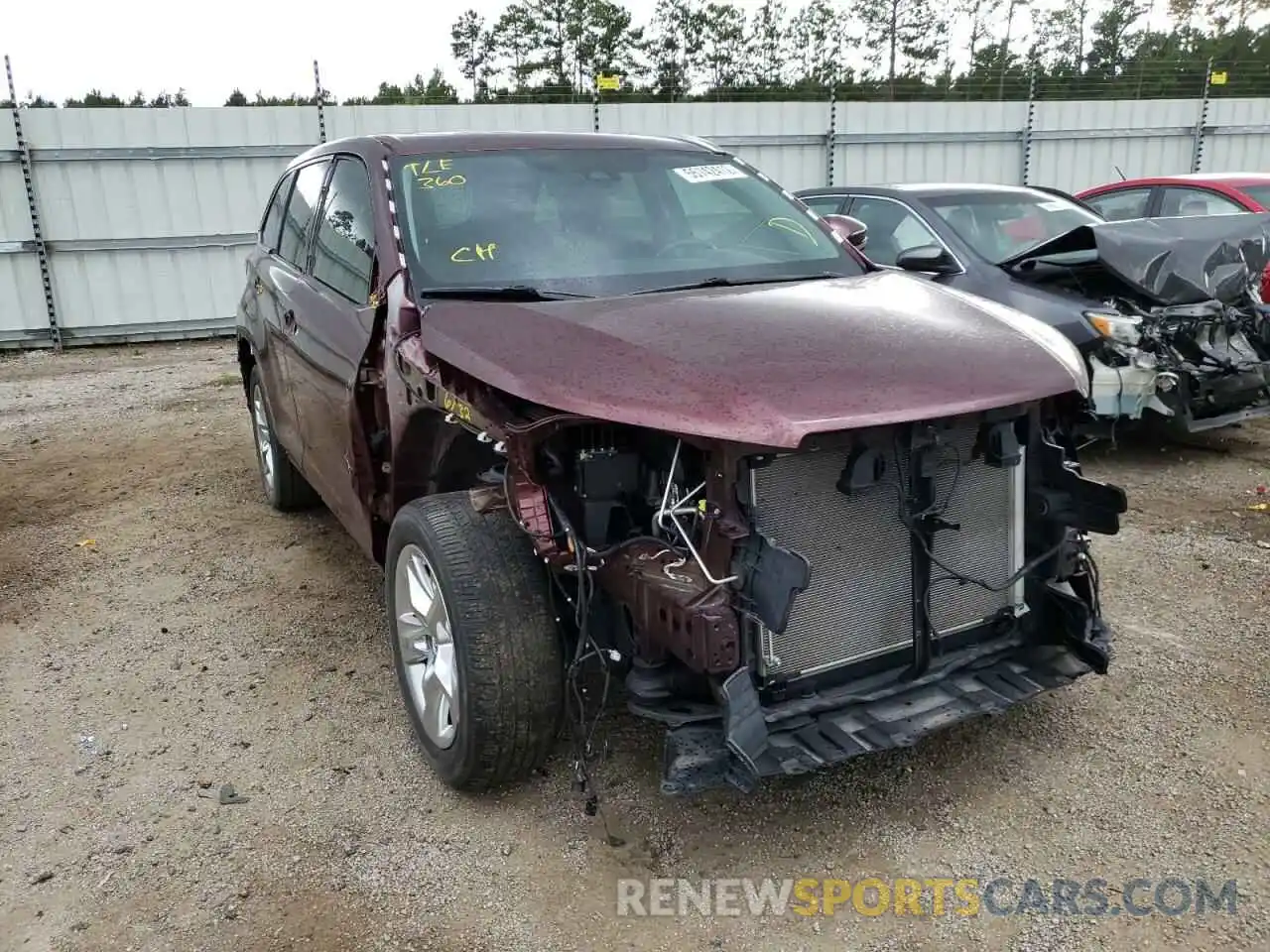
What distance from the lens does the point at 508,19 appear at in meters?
31.1

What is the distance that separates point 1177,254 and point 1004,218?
1.31 m

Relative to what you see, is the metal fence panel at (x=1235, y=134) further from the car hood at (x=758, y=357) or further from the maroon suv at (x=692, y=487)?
the car hood at (x=758, y=357)

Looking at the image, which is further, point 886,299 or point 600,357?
point 886,299

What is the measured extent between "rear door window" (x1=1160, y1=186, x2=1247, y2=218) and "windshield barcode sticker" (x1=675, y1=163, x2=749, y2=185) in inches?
209

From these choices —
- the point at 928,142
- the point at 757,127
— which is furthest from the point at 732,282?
the point at 928,142

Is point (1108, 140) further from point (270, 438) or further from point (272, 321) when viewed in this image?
point (272, 321)

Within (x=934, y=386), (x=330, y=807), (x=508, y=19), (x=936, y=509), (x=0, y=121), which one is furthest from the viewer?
(x=508, y=19)

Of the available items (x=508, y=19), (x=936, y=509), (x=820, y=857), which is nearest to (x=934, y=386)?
(x=936, y=509)

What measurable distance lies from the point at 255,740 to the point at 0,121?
1058 cm

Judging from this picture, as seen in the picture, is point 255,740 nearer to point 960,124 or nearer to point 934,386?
point 934,386

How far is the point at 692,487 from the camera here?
2498mm

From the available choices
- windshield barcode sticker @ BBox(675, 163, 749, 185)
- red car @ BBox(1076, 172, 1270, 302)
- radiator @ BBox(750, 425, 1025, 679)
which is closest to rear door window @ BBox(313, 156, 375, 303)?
windshield barcode sticker @ BBox(675, 163, 749, 185)

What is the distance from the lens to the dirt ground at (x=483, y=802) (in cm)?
240

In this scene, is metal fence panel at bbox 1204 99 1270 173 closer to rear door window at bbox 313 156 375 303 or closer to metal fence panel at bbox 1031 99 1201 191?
metal fence panel at bbox 1031 99 1201 191
